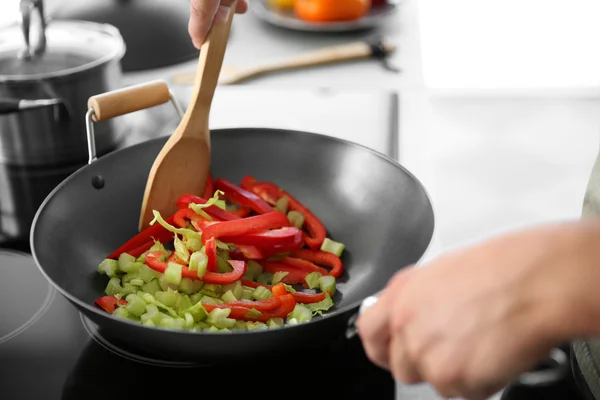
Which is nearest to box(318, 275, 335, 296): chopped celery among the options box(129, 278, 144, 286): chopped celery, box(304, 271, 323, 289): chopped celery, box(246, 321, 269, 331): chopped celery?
box(304, 271, 323, 289): chopped celery

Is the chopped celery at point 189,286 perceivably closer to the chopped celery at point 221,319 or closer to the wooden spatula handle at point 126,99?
the chopped celery at point 221,319

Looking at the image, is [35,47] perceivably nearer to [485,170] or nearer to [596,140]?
[485,170]

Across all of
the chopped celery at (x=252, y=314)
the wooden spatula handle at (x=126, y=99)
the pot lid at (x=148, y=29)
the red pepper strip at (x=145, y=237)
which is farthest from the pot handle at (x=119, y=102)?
the pot lid at (x=148, y=29)

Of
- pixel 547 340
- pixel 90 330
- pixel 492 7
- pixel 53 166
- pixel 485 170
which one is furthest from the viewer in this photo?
pixel 492 7

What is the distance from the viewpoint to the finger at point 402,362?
492 mm

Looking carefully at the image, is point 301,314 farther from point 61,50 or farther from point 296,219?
point 61,50

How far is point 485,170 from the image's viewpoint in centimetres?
132

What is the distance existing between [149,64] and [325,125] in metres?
0.43

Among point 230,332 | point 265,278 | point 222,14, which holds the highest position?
point 222,14

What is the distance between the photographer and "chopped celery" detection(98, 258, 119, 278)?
883 millimetres

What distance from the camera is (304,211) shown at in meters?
1.01

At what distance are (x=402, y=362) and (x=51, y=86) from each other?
78cm

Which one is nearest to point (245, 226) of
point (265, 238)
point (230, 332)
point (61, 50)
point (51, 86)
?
point (265, 238)

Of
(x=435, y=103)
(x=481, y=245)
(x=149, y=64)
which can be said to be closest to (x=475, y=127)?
(x=435, y=103)
